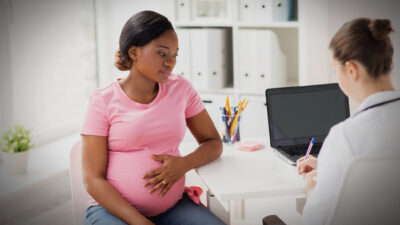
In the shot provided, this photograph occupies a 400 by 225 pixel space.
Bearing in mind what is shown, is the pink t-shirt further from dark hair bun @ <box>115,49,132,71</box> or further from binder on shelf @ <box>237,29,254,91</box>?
binder on shelf @ <box>237,29,254,91</box>

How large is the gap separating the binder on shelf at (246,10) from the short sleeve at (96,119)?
1.34 metres

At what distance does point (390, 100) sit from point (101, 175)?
929mm

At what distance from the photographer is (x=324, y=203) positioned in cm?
103

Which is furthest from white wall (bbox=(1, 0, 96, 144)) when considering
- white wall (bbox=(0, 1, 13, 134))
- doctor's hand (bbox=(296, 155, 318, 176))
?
doctor's hand (bbox=(296, 155, 318, 176))

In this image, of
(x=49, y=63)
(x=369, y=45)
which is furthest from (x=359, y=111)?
(x=49, y=63)

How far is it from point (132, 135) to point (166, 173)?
174 millimetres

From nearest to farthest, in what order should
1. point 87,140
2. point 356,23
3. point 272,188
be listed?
point 356,23, point 272,188, point 87,140

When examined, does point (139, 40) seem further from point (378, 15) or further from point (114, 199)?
point (378, 15)

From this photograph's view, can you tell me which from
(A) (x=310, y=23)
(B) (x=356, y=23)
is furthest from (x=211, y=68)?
(B) (x=356, y=23)

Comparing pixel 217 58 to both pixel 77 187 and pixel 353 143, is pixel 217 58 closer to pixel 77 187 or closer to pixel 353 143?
pixel 77 187

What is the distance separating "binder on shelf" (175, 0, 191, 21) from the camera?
8.94 feet

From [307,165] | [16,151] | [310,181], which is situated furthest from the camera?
[16,151]

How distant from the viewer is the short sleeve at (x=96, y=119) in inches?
57.3

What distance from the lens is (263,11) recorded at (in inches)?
99.4
